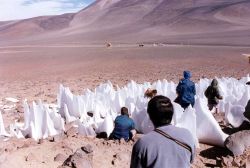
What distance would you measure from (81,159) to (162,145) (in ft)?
8.11

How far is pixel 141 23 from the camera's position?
306ft

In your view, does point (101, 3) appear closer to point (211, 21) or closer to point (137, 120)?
point (211, 21)

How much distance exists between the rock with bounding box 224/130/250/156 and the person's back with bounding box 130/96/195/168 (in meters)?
2.74

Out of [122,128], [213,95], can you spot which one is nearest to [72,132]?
[122,128]

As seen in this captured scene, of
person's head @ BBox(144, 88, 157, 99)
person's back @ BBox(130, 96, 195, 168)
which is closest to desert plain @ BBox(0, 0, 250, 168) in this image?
person's head @ BBox(144, 88, 157, 99)

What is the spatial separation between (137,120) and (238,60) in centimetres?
1992

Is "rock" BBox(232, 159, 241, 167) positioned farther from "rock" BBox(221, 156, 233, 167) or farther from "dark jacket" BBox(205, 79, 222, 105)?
"dark jacket" BBox(205, 79, 222, 105)

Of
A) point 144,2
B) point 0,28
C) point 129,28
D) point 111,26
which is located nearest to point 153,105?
point 129,28

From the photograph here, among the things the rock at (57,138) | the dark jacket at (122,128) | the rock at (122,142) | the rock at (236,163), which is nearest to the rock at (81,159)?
the rock at (122,142)

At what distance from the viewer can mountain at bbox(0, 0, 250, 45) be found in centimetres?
7102

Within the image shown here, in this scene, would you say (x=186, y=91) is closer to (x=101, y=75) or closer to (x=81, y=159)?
(x=81, y=159)

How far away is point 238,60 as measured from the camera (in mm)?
25812

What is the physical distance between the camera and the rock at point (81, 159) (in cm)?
508

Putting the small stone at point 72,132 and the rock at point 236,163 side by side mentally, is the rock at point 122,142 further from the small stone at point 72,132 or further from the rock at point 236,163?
the rock at point 236,163
